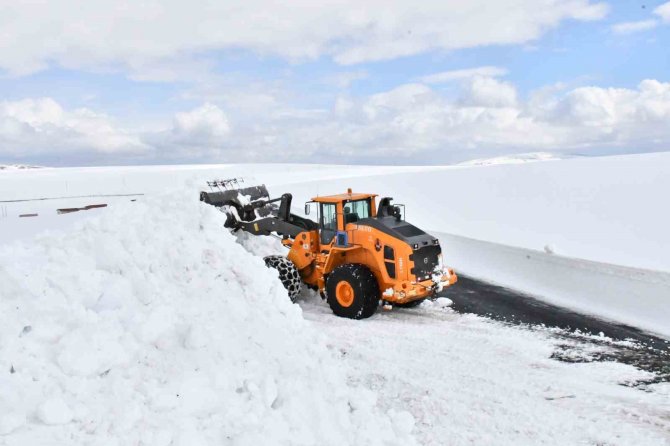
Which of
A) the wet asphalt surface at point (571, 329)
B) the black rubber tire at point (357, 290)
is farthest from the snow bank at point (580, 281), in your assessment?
the black rubber tire at point (357, 290)

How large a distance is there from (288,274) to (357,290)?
1622 millimetres

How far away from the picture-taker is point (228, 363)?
5871 millimetres

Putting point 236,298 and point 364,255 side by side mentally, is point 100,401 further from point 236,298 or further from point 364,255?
point 364,255

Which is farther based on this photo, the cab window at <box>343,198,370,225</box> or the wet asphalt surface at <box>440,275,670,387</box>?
the cab window at <box>343,198,370,225</box>

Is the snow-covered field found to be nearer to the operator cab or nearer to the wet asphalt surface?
the wet asphalt surface

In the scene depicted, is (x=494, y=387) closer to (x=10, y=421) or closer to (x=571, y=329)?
(x=571, y=329)

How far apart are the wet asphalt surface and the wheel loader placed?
1.51 m

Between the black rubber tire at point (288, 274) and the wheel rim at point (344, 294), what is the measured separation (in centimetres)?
100

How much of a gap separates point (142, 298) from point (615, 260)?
15230 millimetres

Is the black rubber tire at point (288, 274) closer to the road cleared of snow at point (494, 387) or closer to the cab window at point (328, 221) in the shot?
the cab window at point (328, 221)

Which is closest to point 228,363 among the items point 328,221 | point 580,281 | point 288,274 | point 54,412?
point 54,412

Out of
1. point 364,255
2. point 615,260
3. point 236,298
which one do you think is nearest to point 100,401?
point 236,298

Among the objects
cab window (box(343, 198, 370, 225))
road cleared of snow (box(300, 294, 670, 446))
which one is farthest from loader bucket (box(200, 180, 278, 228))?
road cleared of snow (box(300, 294, 670, 446))

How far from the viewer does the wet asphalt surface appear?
30.6 feet
